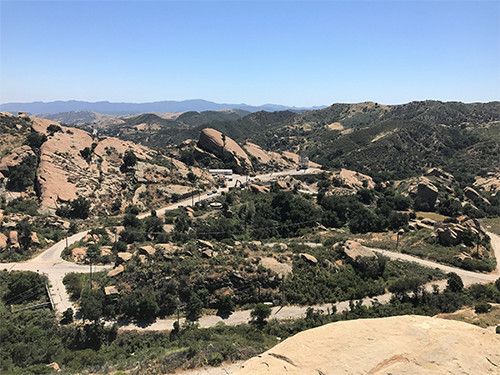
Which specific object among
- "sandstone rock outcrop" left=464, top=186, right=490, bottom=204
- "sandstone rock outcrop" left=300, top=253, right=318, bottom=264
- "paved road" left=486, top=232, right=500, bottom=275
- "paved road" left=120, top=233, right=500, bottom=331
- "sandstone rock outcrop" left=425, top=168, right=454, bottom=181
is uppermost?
"sandstone rock outcrop" left=425, top=168, right=454, bottom=181

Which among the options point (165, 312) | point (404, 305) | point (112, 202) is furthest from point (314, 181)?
point (165, 312)

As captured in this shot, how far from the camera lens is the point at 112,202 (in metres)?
65.3

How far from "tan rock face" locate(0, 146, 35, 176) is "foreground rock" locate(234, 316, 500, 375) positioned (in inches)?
2841

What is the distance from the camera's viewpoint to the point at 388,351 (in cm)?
998

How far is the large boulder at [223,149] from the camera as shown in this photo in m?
100

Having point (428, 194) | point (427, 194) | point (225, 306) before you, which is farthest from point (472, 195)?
point (225, 306)

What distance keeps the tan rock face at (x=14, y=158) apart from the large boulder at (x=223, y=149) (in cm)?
4887

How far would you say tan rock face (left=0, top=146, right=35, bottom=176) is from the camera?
204 feet

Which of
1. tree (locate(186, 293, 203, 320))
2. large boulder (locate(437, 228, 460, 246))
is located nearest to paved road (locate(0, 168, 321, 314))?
tree (locate(186, 293, 203, 320))

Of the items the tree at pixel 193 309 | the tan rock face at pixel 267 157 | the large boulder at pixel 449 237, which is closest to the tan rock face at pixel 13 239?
the tree at pixel 193 309

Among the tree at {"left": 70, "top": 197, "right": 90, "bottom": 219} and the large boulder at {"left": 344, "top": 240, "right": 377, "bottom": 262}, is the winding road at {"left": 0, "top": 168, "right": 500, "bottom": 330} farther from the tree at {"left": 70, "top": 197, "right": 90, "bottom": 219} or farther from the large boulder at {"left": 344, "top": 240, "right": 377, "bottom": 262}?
the tree at {"left": 70, "top": 197, "right": 90, "bottom": 219}

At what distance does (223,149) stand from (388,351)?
9460cm

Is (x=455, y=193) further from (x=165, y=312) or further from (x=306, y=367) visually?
(x=306, y=367)

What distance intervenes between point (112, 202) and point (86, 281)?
3109 cm
